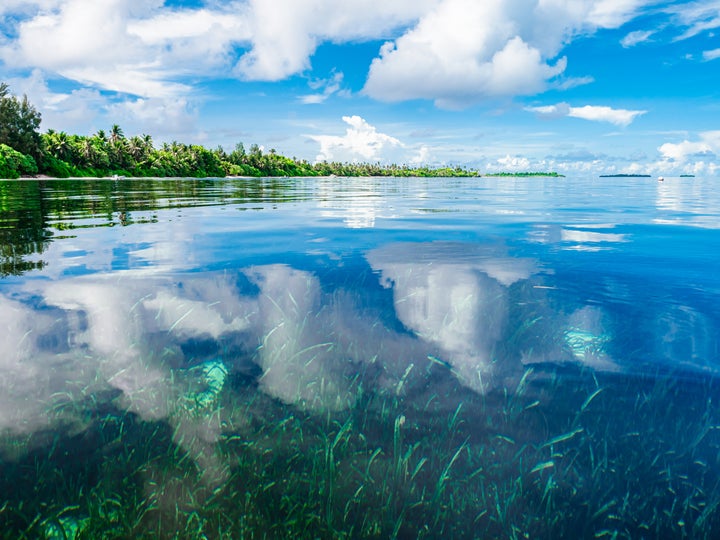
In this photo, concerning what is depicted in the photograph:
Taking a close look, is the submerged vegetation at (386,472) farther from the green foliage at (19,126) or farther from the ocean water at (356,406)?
the green foliage at (19,126)

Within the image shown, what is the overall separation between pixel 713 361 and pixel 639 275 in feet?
17.5

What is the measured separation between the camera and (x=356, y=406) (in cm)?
485

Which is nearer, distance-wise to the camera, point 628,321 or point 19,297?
point 628,321

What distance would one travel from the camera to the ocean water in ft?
11.5

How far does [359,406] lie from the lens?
191 inches

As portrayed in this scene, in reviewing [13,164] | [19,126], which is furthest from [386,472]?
[19,126]

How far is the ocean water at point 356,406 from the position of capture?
3.50 m

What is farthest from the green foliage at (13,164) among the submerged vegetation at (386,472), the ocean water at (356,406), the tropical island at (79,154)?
the submerged vegetation at (386,472)

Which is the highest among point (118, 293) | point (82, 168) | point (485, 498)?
point (82, 168)

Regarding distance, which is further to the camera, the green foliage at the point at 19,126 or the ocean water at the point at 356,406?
the green foliage at the point at 19,126

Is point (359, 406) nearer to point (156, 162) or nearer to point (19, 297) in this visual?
point (19, 297)

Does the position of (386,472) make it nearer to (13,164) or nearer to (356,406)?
(356,406)

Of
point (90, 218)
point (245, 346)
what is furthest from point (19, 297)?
point (90, 218)

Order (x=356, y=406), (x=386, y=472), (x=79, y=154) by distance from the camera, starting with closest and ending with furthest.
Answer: (x=386, y=472) → (x=356, y=406) → (x=79, y=154)
